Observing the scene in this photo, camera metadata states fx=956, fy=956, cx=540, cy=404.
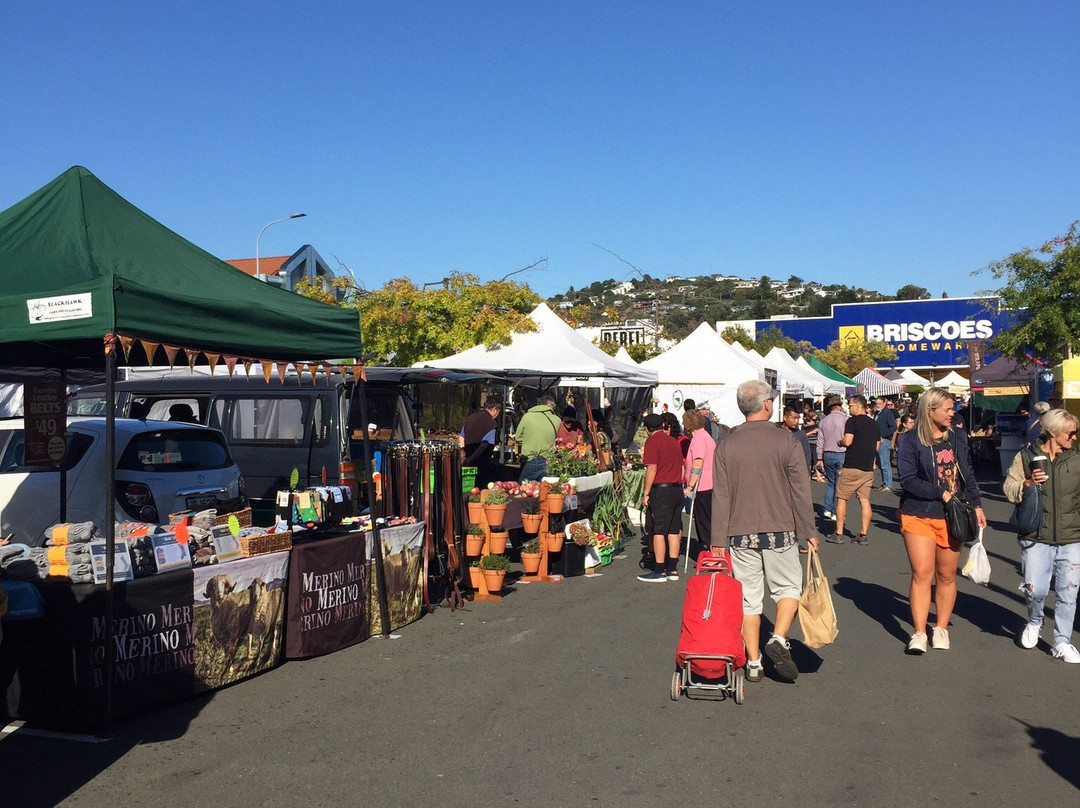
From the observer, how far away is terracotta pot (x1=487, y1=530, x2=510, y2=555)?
→ 955 cm

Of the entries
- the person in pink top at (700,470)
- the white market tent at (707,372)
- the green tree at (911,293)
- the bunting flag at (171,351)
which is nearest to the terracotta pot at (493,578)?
the person in pink top at (700,470)

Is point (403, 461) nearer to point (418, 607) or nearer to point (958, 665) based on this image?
point (418, 607)

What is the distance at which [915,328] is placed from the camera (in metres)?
68.0

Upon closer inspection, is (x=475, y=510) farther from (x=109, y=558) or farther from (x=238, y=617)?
(x=109, y=558)

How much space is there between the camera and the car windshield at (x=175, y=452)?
9.29 metres

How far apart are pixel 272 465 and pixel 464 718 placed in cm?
747

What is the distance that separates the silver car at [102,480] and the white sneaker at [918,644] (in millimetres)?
6582

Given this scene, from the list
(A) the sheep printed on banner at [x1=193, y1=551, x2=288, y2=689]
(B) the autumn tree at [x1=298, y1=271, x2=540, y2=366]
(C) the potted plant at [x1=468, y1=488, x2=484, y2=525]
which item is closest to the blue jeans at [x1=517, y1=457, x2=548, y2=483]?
(C) the potted plant at [x1=468, y1=488, x2=484, y2=525]

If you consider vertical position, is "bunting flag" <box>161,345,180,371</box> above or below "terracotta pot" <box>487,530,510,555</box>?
above

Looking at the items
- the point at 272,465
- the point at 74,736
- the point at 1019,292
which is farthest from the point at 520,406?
the point at 74,736

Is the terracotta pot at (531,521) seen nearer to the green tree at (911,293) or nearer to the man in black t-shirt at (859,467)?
the man in black t-shirt at (859,467)

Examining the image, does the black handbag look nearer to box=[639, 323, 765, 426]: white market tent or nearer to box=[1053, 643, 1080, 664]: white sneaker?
box=[1053, 643, 1080, 664]: white sneaker

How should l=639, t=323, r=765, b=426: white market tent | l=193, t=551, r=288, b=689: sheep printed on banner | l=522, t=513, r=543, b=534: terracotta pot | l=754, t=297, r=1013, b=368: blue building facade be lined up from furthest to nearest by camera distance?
l=754, t=297, r=1013, b=368: blue building facade < l=639, t=323, r=765, b=426: white market tent < l=522, t=513, r=543, b=534: terracotta pot < l=193, t=551, r=288, b=689: sheep printed on banner

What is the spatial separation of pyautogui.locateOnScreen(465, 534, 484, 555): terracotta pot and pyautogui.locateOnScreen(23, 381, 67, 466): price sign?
12.1 ft
